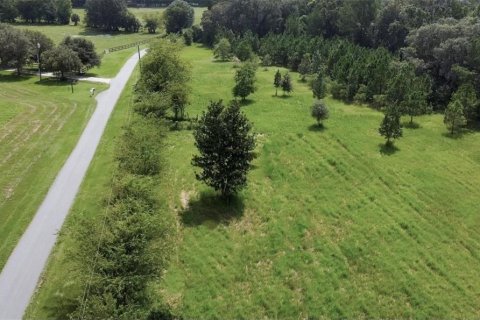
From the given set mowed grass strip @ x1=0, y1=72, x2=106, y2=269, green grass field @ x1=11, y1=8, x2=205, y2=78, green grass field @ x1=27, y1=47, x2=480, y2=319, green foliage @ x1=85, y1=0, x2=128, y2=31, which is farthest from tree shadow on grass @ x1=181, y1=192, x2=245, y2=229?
green foliage @ x1=85, y1=0, x2=128, y2=31

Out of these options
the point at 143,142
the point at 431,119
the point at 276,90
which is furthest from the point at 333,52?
the point at 143,142

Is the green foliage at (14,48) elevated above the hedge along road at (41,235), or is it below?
above

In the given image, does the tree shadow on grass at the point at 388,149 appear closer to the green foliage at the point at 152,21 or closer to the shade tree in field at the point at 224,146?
the shade tree in field at the point at 224,146

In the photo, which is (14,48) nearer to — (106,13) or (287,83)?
(287,83)

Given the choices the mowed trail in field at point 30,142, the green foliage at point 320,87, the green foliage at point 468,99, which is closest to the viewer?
the mowed trail in field at point 30,142

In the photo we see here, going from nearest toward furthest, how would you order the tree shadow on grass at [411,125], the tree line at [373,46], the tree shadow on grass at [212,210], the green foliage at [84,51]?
the tree shadow on grass at [212,210], the tree shadow on grass at [411,125], the tree line at [373,46], the green foliage at [84,51]

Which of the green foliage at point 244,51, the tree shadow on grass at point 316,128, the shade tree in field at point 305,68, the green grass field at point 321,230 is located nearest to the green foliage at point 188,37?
the green foliage at point 244,51
